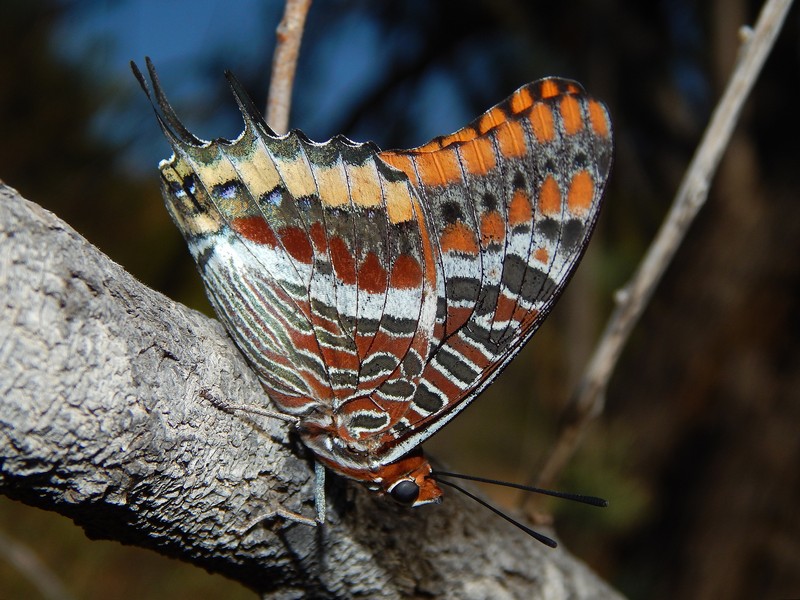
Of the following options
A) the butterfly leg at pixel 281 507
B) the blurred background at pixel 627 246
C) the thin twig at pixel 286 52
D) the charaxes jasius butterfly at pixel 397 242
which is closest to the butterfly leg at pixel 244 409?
the butterfly leg at pixel 281 507

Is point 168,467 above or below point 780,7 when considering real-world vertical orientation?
below

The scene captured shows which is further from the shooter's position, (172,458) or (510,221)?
(510,221)

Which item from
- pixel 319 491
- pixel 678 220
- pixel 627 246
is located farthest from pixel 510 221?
pixel 627 246

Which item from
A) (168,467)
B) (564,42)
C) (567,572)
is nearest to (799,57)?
(564,42)

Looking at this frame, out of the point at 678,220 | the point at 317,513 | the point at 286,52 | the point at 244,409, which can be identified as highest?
the point at 286,52

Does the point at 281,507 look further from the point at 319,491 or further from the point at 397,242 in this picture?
the point at 397,242

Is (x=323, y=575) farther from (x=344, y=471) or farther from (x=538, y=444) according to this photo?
(x=538, y=444)

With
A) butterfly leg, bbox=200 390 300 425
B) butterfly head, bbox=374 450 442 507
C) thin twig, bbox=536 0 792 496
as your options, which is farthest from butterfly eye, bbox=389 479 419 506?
thin twig, bbox=536 0 792 496
